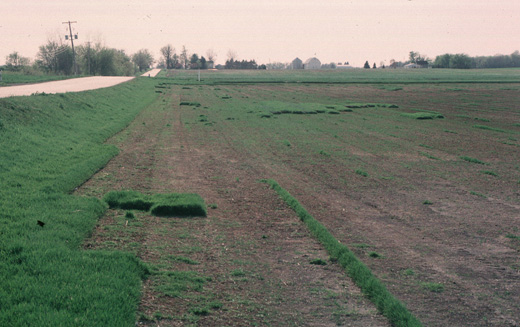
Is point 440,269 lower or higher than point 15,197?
lower

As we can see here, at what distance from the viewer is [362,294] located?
6.11 m

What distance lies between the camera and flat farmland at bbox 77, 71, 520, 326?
5.81 metres

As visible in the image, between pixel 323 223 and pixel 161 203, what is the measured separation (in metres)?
3.70

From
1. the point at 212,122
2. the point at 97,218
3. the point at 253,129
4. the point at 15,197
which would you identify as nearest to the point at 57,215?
the point at 97,218

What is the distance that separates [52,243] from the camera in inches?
274

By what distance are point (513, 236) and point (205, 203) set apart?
675cm

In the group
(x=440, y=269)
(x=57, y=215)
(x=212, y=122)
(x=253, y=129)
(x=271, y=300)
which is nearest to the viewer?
(x=271, y=300)

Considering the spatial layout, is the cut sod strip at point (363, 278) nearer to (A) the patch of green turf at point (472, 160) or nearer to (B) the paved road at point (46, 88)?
(A) the patch of green turf at point (472, 160)

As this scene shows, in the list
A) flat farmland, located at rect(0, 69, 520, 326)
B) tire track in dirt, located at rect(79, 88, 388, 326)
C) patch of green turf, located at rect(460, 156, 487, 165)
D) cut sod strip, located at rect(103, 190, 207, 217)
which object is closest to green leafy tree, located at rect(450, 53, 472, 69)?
flat farmland, located at rect(0, 69, 520, 326)

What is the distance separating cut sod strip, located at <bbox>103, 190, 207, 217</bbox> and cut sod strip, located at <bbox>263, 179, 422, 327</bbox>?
2.41 m

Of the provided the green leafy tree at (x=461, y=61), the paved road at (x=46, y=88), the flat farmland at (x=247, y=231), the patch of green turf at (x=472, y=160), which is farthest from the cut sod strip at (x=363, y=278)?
the green leafy tree at (x=461, y=61)

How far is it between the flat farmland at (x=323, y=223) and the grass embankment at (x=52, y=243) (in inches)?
16.0

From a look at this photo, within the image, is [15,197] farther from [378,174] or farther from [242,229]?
[378,174]

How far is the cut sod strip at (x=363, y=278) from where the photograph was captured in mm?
5450
